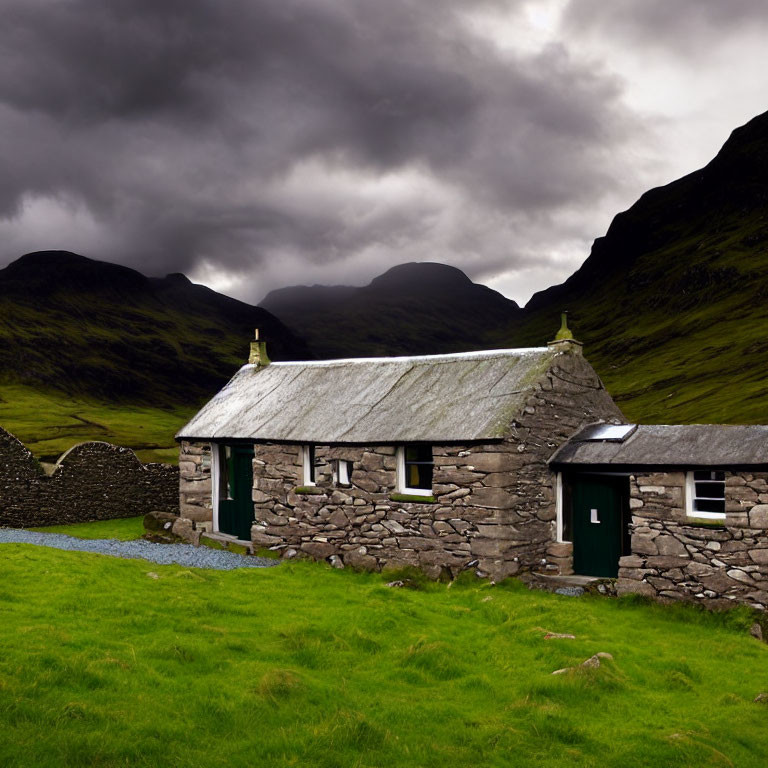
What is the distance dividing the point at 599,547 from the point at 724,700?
845cm

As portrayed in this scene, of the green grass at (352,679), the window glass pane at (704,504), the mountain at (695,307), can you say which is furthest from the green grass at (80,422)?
the mountain at (695,307)

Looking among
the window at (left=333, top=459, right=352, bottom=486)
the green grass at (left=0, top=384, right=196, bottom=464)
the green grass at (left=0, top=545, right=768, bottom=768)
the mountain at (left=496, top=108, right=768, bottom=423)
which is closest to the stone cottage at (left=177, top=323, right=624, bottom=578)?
the window at (left=333, top=459, right=352, bottom=486)

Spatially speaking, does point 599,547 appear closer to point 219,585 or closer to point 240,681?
point 219,585

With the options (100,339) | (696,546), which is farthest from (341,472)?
(100,339)

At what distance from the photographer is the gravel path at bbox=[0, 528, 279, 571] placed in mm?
20047

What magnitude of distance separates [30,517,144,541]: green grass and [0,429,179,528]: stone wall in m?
0.49

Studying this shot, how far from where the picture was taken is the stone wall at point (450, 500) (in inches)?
693

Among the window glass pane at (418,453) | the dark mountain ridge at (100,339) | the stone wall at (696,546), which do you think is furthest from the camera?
the dark mountain ridge at (100,339)

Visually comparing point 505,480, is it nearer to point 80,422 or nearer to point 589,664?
point 589,664

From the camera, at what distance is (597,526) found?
18516mm

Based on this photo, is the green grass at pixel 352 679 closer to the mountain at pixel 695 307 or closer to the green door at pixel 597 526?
the green door at pixel 597 526

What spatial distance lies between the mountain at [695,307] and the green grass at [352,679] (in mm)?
57966

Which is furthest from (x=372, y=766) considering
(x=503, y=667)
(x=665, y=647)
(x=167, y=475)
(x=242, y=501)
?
(x=167, y=475)

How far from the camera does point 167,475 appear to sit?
30.2 m
